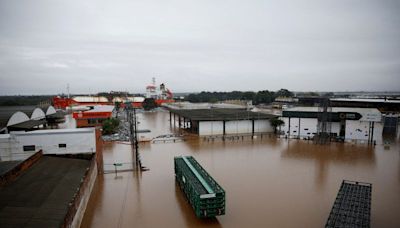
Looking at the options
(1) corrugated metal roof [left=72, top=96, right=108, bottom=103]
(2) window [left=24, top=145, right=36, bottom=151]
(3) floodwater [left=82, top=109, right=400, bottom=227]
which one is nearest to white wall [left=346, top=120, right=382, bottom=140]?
(3) floodwater [left=82, top=109, right=400, bottom=227]

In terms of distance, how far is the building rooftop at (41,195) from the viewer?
20.2 feet

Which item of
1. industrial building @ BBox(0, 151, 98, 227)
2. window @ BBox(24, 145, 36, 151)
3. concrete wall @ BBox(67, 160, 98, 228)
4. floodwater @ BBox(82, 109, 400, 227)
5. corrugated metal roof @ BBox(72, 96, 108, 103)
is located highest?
corrugated metal roof @ BBox(72, 96, 108, 103)

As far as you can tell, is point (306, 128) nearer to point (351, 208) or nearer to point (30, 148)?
point (351, 208)

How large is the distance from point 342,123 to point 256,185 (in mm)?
15289

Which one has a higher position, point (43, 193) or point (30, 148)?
point (30, 148)

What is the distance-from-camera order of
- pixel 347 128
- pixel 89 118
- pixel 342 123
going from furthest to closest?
1. pixel 89 118
2. pixel 342 123
3. pixel 347 128

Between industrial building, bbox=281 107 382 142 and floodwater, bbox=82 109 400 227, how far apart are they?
6.12 ft

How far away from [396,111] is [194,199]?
Answer: 3006 cm

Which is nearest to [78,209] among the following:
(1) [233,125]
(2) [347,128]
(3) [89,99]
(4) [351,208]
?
(4) [351,208]

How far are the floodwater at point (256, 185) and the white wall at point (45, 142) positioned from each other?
7.08ft

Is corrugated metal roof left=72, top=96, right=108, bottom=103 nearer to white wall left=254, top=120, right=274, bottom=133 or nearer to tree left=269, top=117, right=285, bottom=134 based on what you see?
white wall left=254, top=120, right=274, bottom=133

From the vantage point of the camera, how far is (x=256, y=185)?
11914mm

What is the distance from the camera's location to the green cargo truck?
8.35 metres

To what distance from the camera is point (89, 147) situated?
42.7ft
